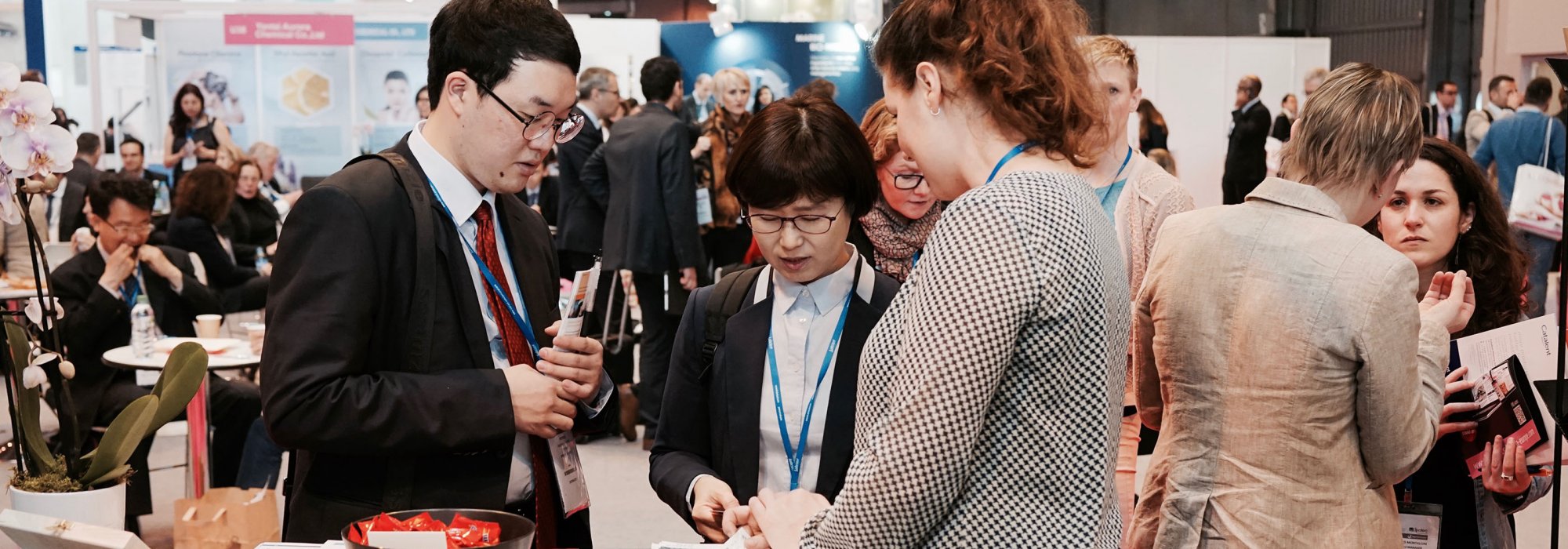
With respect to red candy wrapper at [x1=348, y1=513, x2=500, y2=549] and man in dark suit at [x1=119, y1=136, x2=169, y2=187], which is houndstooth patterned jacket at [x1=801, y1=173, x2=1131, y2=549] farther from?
man in dark suit at [x1=119, y1=136, x2=169, y2=187]

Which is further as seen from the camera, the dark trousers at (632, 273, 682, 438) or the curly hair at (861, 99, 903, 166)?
the dark trousers at (632, 273, 682, 438)

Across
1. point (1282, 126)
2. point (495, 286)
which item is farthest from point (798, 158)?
point (1282, 126)

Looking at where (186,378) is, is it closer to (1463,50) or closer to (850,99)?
(850,99)

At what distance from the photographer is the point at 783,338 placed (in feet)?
6.20

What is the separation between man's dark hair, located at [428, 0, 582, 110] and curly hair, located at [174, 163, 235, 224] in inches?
160

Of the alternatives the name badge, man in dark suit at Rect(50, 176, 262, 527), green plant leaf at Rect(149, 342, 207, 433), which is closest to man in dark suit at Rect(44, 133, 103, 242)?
man in dark suit at Rect(50, 176, 262, 527)

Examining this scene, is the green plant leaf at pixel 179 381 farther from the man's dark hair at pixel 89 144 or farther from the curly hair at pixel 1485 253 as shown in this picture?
the man's dark hair at pixel 89 144

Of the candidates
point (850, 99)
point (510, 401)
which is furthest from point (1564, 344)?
point (850, 99)

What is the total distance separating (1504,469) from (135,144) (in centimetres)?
798

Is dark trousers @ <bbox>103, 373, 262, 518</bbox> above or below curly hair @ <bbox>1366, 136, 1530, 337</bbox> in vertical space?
below

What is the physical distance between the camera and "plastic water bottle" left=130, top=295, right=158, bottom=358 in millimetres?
3984

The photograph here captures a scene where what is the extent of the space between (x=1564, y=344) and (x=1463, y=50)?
14.8 m

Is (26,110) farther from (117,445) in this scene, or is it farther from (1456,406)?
(1456,406)

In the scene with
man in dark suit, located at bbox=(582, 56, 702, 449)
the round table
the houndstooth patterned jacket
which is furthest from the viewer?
man in dark suit, located at bbox=(582, 56, 702, 449)
